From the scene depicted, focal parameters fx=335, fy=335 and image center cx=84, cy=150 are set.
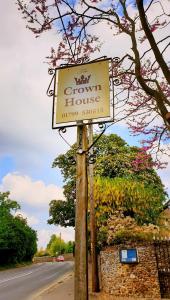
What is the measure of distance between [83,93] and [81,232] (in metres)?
2.27

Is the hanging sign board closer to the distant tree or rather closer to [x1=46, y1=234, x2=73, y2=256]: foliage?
[x1=46, y1=234, x2=73, y2=256]: foliage

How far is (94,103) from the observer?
546 cm

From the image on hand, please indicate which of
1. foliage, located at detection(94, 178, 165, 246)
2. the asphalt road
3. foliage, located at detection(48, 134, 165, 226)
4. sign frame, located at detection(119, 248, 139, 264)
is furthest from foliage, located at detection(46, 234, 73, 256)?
sign frame, located at detection(119, 248, 139, 264)

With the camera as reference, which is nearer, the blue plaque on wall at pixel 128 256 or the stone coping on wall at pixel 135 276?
the stone coping on wall at pixel 135 276

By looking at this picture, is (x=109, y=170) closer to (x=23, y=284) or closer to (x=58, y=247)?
(x=23, y=284)

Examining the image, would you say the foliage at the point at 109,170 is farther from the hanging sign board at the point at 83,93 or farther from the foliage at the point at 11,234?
the hanging sign board at the point at 83,93

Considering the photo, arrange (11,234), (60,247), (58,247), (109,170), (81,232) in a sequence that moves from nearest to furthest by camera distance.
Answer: (81,232) < (109,170) < (11,234) < (60,247) < (58,247)

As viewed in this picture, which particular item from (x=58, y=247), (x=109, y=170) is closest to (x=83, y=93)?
(x=109, y=170)

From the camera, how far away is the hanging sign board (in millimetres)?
5453

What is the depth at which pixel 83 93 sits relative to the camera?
5.58 m

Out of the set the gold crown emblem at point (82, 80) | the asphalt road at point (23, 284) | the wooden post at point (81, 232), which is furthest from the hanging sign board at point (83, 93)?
the asphalt road at point (23, 284)

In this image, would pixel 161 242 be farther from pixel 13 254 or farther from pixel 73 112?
pixel 13 254

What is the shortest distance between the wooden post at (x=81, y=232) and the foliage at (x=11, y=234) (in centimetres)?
3999

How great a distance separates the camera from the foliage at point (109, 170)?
1120 inches
